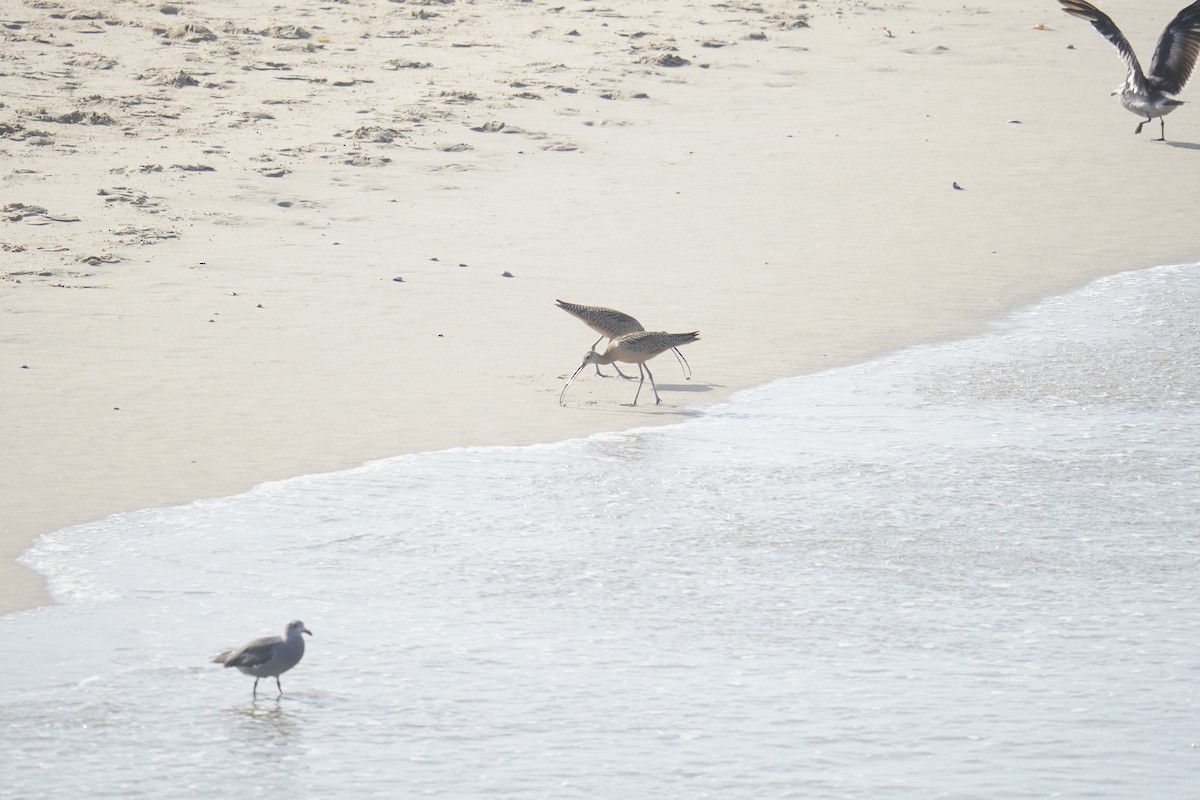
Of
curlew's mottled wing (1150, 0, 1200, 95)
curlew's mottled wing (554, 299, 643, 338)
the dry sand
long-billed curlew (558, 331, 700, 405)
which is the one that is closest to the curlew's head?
long-billed curlew (558, 331, 700, 405)

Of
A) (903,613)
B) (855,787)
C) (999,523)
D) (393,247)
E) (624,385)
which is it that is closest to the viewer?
(855,787)

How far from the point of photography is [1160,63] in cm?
1656

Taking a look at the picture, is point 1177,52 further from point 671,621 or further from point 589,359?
point 671,621

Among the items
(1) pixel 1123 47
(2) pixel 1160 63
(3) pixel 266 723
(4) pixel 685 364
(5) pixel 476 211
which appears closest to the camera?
(3) pixel 266 723

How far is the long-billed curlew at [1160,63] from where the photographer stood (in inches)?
Answer: 643

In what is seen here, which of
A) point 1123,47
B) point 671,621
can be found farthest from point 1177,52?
→ point 671,621

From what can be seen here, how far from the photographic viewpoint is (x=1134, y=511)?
8242 mm

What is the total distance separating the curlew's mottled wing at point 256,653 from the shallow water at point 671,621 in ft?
0.69

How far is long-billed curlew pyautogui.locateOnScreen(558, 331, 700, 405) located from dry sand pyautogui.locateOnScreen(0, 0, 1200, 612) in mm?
206

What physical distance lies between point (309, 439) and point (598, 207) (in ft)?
16.2

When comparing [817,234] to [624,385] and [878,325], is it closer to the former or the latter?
[878,325]

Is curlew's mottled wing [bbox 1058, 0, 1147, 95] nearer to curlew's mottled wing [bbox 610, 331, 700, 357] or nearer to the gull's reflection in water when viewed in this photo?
curlew's mottled wing [bbox 610, 331, 700, 357]

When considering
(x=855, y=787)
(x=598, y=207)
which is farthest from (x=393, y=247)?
(x=855, y=787)

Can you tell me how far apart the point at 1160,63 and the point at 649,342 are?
9.09m
